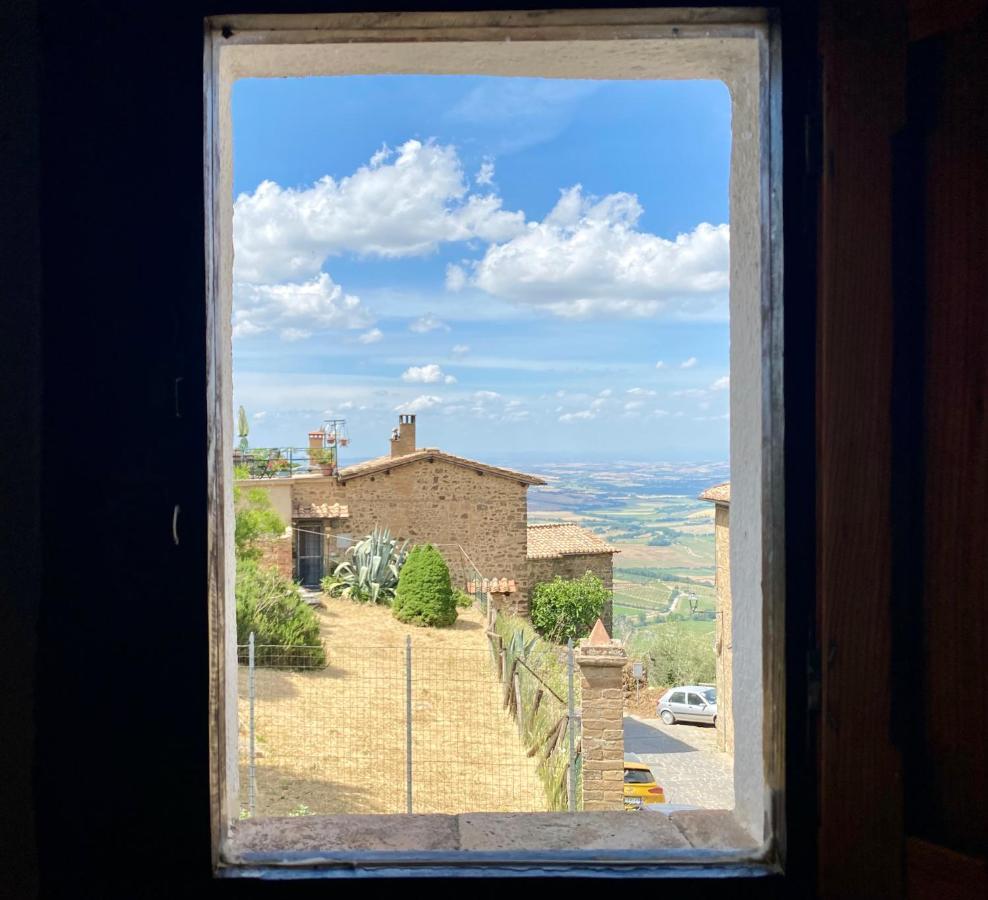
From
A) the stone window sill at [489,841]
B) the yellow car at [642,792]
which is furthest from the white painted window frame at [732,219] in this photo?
the yellow car at [642,792]

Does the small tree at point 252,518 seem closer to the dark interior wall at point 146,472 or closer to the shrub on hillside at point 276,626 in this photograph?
the shrub on hillside at point 276,626

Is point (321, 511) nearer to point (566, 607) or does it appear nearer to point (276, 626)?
point (566, 607)

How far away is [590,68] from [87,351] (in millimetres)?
653

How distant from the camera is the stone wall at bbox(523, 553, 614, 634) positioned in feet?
41.7

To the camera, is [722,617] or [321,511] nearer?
[722,617]

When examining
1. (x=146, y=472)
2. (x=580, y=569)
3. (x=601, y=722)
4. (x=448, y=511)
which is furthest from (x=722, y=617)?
(x=580, y=569)

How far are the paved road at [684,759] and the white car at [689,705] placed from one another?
0.59ft

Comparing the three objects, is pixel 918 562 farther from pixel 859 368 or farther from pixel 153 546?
pixel 153 546

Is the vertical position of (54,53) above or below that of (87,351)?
above

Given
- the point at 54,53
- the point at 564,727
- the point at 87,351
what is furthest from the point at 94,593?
the point at 564,727

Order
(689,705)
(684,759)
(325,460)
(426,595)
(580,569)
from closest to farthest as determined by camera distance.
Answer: (684,759) < (426,595) < (689,705) < (325,460) < (580,569)

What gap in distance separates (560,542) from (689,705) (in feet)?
11.8

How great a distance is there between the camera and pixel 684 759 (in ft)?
30.0

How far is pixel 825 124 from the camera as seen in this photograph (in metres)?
0.73
